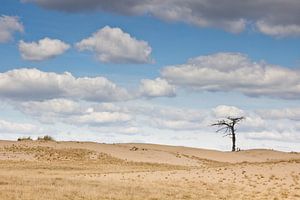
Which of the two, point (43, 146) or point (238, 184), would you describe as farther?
point (43, 146)

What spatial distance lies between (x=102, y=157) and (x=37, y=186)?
33290 millimetres

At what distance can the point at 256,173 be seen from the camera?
43844 mm

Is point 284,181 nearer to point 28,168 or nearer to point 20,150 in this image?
point 28,168

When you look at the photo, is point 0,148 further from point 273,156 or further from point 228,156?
point 273,156

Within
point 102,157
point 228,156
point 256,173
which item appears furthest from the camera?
point 228,156

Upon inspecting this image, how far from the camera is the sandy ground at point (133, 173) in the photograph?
32.7 metres

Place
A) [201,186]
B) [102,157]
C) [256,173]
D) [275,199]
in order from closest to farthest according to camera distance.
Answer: [275,199]
[201,186]
[256,173]
[102,157]

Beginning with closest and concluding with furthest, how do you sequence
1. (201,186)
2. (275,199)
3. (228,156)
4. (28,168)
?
(275,199), (201,186), (28,168), (228,156)

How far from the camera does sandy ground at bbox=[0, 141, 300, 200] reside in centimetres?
3266

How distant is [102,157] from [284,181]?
1228 inches

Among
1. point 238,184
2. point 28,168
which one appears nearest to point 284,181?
point 238,184

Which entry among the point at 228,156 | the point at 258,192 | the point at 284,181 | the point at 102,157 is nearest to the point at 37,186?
the point at 258,192

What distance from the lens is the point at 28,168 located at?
53.5m

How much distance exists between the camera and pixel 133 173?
153 feet
